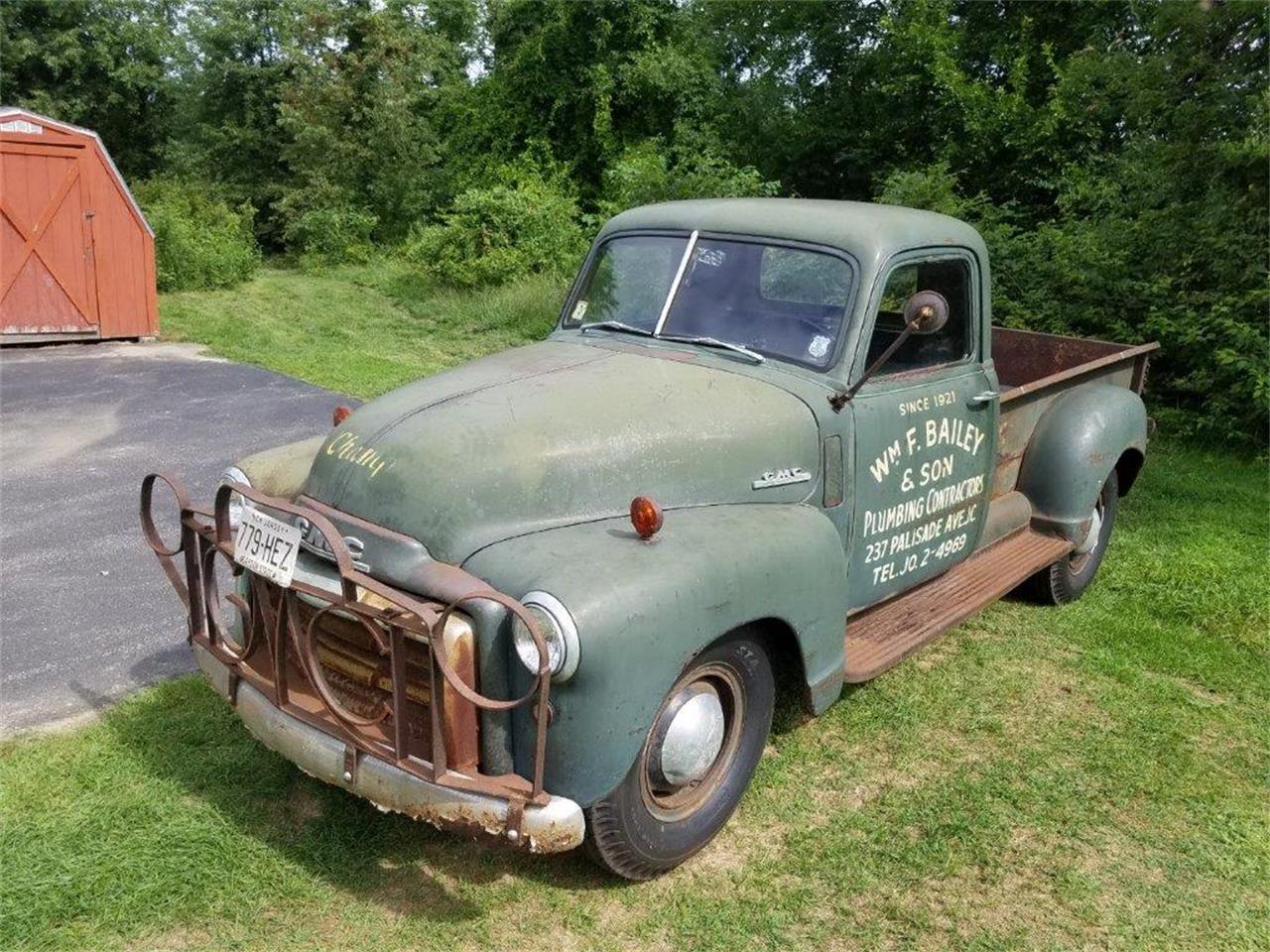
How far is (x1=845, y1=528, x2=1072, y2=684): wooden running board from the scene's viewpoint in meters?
3.73

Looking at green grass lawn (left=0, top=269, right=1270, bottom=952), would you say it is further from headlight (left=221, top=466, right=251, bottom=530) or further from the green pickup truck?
headlight (left=221, top=466, right=251, bottom=530)

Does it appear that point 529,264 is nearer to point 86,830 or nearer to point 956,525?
point 956,525

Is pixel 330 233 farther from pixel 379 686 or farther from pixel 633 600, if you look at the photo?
pixel 633 600

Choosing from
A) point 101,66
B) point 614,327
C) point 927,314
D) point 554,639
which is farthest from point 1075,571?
point 101,66

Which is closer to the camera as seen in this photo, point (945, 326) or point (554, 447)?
point (554, 447)

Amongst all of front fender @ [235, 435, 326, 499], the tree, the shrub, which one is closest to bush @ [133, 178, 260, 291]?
the tree

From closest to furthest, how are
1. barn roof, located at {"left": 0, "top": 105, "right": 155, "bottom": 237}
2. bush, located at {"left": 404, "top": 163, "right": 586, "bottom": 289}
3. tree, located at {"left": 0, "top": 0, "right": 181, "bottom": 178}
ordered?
barn roof, located at {"left": 0, "top": 105, "right": 155, "bottom": 237} < bush, located at {"left": 404, "top": 163, "right": 586, "bottom": 289} < tree, located at {"left": 0, "top": 0, "right": 181, "bottom": 178}

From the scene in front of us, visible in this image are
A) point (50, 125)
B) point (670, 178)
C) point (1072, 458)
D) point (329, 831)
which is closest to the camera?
point (329, 831)

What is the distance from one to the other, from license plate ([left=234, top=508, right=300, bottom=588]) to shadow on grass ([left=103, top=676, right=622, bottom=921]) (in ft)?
3.06

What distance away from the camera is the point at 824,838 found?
3281 millimetres

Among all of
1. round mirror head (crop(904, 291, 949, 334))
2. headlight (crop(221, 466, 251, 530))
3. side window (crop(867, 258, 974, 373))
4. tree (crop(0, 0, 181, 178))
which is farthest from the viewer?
tree (crop(0, 0, 181, 178))

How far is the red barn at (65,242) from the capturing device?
1109 centimetres

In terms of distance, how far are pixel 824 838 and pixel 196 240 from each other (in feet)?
52.7

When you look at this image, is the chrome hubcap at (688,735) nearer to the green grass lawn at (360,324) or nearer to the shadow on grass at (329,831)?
the shadow on grass at (329,831)
